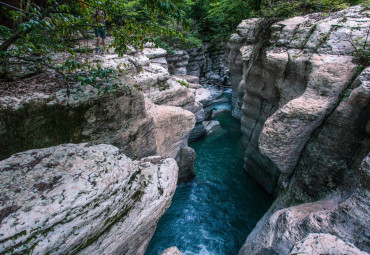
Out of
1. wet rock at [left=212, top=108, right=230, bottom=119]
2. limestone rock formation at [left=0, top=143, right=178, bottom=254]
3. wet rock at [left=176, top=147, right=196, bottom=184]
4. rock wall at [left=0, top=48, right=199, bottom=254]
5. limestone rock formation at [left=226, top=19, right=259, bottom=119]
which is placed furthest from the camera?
wet rock at [left=212, top=108, right=230, bottom=119]

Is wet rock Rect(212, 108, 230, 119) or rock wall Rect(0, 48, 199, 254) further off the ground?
rock wall Rect(0, 48, 199, 254)

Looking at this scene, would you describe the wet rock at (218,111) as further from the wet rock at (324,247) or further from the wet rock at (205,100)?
the wet rock at (324,247)

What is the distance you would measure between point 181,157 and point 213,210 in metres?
3.02

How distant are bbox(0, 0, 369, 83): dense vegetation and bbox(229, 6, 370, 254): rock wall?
224 centimetres

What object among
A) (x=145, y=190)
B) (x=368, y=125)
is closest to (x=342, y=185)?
(x=368, y=125)

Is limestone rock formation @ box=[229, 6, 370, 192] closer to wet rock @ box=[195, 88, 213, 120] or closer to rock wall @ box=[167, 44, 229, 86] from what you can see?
wet rock @ box=[195, 88, 213, 120]

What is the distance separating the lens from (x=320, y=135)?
6.17 meters

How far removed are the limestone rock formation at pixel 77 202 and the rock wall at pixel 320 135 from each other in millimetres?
3528

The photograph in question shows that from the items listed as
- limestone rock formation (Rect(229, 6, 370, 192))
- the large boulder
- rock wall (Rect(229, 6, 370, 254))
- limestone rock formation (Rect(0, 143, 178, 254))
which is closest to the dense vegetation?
the large boulder

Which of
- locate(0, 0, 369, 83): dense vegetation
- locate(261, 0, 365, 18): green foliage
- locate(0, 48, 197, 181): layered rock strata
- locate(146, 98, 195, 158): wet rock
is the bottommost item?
locate(146, 98, 195, 158): wet rock

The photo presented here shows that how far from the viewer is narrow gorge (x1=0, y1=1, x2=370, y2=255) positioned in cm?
349

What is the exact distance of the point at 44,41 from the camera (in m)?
4.79

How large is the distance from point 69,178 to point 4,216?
967mm

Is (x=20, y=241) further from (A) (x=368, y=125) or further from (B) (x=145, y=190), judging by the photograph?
(A) (x=368, y=125)
